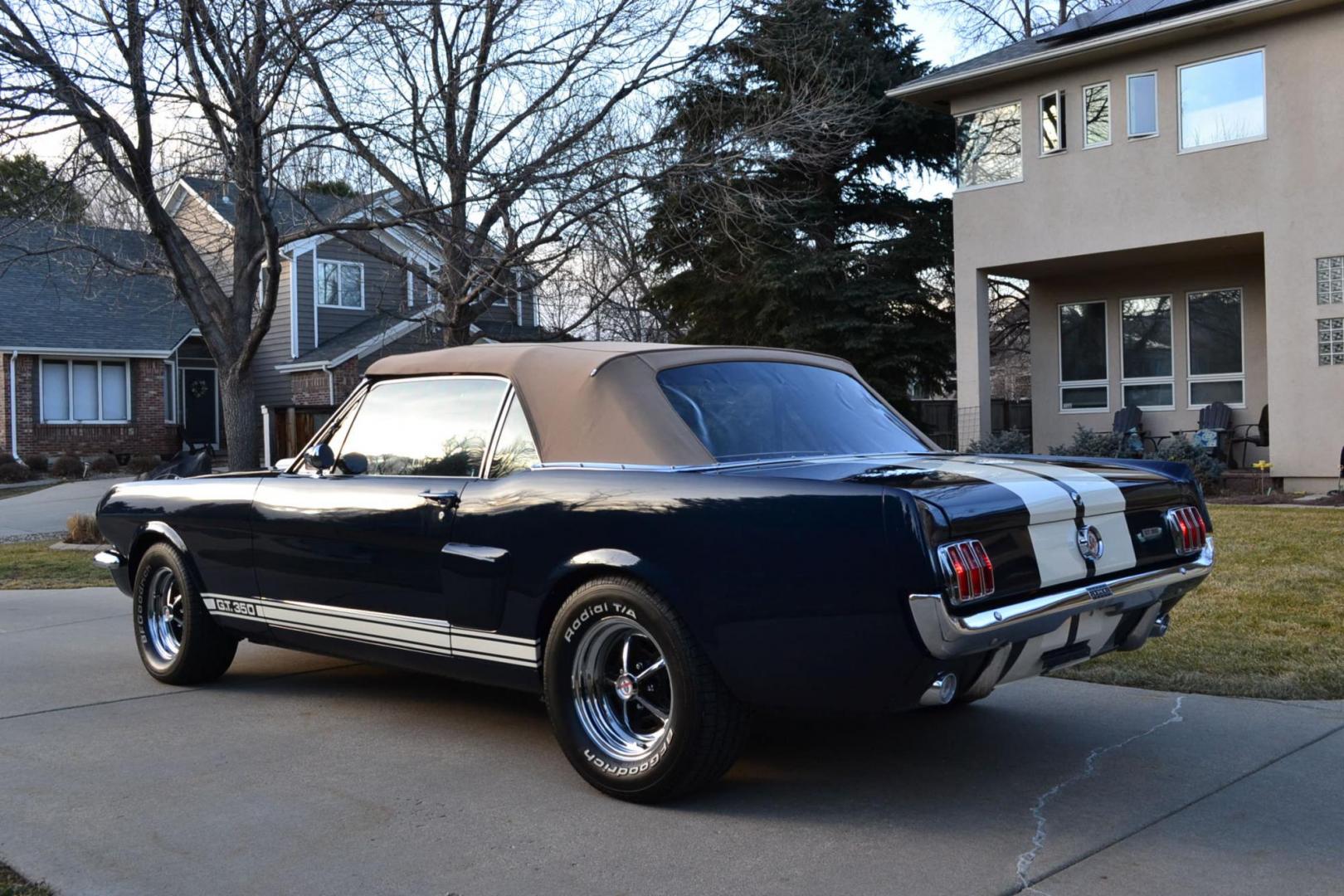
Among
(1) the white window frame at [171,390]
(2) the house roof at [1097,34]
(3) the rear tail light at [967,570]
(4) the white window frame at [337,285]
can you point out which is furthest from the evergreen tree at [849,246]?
(3) the rear tail light at [967,570]

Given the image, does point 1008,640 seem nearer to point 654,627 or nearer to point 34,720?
point 654,627

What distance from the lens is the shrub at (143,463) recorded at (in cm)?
2888

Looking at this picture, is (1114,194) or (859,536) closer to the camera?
(859,536)

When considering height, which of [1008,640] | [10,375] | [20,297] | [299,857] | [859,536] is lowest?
[299,857]

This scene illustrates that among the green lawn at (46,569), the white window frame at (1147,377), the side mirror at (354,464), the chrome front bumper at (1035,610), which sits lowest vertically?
the green lawn at (46,569)

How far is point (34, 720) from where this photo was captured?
571 centimetres

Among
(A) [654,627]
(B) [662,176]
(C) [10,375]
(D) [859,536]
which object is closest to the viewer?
(D) [859,536]

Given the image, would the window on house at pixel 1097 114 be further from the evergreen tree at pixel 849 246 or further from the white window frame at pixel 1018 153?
the evergreen tree at pixel 849 246

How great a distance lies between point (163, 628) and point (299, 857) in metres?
3.14

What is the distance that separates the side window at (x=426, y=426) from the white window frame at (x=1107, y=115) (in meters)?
14.7

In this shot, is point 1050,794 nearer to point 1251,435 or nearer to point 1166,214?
point 1166,214

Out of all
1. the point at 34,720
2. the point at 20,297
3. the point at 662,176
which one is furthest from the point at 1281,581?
the point at 20,297

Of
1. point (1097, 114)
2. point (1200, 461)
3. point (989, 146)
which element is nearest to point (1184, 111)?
point (1097, 114)

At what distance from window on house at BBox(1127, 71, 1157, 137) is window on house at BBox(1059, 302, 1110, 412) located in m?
3.11
